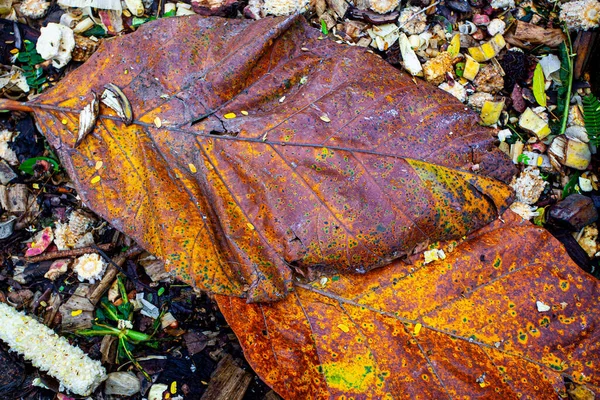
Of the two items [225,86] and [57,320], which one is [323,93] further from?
[57,320]

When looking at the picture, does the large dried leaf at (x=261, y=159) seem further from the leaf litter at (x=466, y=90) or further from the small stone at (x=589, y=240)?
the small stone at (x=589, y=240)

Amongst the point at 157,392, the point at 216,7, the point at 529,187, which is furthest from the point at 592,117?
the point at 157,392

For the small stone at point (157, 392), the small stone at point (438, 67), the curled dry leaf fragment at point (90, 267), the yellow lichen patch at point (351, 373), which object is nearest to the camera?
the yellow lichen patch at point (351, 373)

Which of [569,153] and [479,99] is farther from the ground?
[479,99]

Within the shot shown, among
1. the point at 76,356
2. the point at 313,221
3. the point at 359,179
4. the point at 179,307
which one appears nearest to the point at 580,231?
the point at 359,179

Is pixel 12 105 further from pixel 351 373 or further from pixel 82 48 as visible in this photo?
pixel 351 373

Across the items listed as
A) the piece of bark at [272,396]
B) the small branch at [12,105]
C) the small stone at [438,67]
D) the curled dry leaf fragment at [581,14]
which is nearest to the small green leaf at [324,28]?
the small stone at [438,67]

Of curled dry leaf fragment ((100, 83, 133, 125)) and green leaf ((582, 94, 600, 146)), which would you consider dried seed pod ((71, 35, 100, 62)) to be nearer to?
curled dry leaf fragment ((100, 83, 133, 125))
